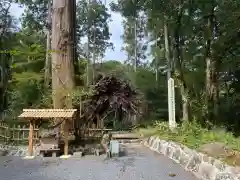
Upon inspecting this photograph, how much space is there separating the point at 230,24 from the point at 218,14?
100cm

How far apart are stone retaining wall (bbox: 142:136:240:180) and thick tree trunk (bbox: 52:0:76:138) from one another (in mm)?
3667

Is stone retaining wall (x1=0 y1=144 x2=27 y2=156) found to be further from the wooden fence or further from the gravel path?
the wooden fence

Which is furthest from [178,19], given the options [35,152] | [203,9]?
[35,152]

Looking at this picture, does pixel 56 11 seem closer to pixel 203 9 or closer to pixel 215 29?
pixel 203 9

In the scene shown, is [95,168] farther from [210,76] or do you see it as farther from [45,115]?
[210,76]

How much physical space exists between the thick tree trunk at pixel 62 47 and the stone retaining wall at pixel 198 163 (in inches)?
144

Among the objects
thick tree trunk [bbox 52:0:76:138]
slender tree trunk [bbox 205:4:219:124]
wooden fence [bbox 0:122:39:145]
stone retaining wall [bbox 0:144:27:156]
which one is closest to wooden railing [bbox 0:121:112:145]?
wooden fence [bbox 0:122:39:145]

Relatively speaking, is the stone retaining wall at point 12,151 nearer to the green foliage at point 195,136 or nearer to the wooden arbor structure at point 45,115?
the wooden arbor structure at point 45,115

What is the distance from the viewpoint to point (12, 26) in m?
21.8

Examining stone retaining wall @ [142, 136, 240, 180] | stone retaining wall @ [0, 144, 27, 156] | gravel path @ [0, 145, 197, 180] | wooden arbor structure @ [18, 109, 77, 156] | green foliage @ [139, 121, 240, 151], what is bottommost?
gravel path @ [0, 145, 197, 180]

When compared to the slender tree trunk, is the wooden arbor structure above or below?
below

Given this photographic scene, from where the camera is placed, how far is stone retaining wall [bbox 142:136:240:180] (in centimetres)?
411

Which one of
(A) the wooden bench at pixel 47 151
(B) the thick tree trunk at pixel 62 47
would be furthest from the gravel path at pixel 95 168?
(B) the thick tree trunk at pixel 62 47

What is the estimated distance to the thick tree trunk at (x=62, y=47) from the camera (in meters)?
9.20
